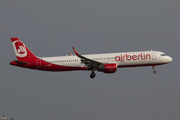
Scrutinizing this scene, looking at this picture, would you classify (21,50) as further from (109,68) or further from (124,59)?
(124,59)

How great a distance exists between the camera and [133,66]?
56781mm

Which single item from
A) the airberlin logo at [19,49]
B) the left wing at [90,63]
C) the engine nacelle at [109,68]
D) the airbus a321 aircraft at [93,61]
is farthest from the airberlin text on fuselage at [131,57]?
the airberlin logo at [19,49]

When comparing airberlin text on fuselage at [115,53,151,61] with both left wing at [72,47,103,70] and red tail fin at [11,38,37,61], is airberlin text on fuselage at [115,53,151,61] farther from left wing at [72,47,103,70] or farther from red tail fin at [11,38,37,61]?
red tail fin at [11,38,37,61]

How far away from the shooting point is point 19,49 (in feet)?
194

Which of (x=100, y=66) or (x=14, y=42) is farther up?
(x=14, y=42)

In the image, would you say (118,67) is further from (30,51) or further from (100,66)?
(30,51)

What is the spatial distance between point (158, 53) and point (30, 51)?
26264 mm

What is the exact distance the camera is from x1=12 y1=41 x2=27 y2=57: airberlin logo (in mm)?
58906

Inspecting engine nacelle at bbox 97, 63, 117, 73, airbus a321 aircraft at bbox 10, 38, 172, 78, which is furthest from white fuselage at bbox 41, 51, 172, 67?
engine nacelle at bbox 97, 63, 117, 73

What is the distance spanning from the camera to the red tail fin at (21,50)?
193 ft

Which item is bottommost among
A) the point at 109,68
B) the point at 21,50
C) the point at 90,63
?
the point at 109,68

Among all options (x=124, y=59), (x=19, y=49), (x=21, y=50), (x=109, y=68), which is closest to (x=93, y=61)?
(x=109, y=68)

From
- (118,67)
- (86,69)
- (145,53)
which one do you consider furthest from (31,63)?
(145,53)

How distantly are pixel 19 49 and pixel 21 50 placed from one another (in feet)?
1.63
